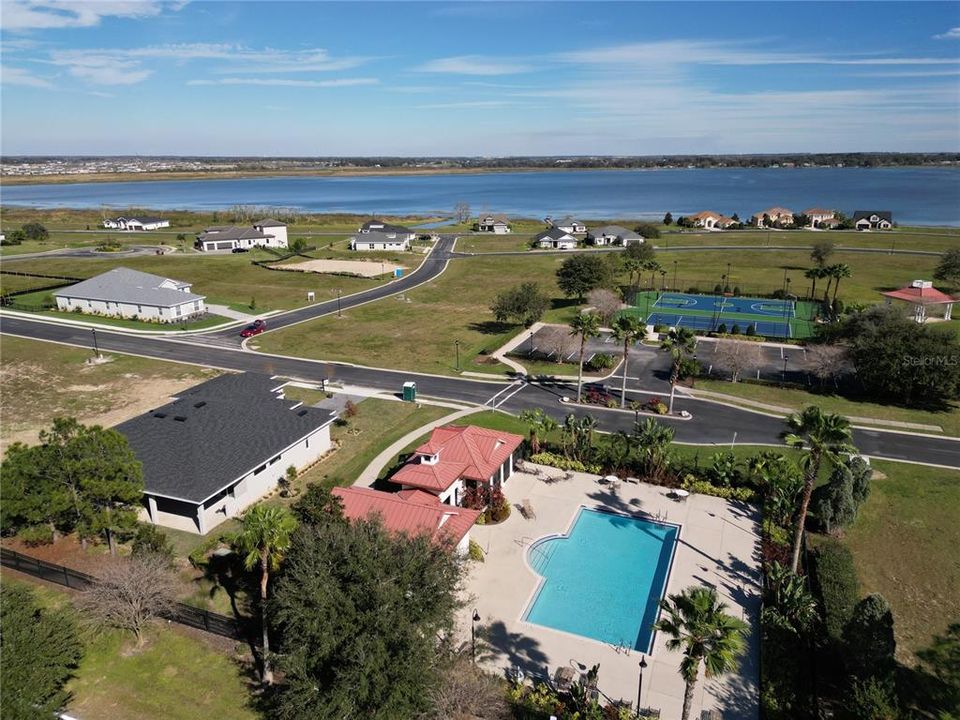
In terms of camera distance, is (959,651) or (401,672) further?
(959,651)

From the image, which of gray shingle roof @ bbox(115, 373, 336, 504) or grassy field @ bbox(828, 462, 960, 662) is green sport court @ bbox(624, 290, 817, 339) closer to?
grassy field @ bbox(828, 462, 960, 662)

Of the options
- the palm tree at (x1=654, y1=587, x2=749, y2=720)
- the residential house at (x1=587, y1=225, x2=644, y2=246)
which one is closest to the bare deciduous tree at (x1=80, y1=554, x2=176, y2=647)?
the palm tree at (x1=654, y1=587, x2=749, y2=720)

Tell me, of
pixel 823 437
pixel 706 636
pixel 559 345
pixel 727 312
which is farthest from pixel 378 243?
pixel 706 636

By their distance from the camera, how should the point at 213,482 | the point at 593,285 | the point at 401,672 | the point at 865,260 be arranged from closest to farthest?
1. the point at 401,672
2. the point at 213,482
3. the point at 593,285
4. the point at 865,260

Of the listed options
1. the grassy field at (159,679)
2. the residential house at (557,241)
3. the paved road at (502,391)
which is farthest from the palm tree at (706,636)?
the residential house at (557,241)

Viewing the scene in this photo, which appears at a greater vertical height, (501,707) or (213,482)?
(213,482)

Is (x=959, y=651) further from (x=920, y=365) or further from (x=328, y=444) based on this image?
(x=328, y=444)

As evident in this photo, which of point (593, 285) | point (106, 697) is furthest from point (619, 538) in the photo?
point (593, 285)
